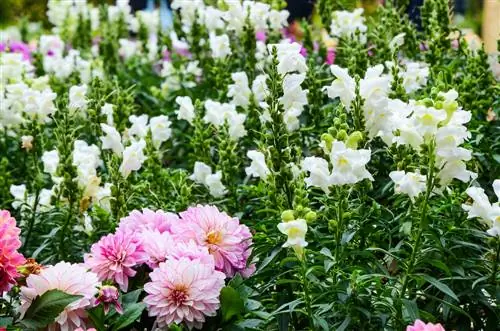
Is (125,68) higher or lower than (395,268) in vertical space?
higher

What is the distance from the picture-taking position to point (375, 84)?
2.57m

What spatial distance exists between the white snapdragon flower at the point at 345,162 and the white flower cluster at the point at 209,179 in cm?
107

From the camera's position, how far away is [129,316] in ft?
8.13

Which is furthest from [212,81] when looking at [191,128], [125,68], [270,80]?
[270,80]

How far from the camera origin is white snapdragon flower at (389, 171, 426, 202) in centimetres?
253

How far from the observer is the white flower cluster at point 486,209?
2.45 metres

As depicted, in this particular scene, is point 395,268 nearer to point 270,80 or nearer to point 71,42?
point 270,80

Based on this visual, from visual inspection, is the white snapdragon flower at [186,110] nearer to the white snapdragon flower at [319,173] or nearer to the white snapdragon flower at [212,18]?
the white snapdragon flower at [212,18]

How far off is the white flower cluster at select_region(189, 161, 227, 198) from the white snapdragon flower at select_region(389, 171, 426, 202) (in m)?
1.00

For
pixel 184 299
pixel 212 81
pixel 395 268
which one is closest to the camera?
pixel 184 299

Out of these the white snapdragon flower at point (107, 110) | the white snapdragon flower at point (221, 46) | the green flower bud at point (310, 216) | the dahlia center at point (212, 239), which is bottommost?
the dahlia center at point (212, 239)

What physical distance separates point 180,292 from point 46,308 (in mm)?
328

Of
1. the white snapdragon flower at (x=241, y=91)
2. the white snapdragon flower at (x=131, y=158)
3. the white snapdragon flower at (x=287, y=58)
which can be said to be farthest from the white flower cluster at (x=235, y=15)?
the white snapdragon flower at (x=287, y=58)

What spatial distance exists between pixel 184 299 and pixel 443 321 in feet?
2.45
